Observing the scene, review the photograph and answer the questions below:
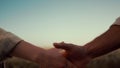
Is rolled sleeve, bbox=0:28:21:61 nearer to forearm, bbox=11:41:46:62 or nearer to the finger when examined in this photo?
forearm, bbox=11:41:46:62

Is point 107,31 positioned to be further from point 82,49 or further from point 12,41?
point 12,41

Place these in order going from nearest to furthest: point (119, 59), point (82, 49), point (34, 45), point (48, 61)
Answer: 1. point (48, 61)
2. point (82, 49)
3. point (34, 45)
4. point (119, 59)

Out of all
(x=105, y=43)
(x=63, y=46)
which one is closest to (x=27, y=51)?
(x=63, y=46)

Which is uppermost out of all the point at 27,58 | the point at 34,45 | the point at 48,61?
the point at 34,45

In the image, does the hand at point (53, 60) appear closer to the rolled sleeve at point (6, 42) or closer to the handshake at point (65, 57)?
the handshake at point (65, 57)

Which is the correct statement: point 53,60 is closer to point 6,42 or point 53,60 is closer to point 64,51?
point 64,51

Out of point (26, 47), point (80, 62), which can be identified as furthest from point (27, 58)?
point (80, 62)

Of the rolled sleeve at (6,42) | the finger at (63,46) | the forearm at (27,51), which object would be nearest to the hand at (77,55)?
the finger at (63,46)
